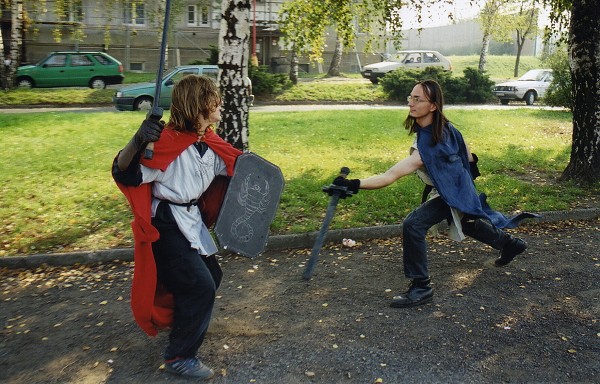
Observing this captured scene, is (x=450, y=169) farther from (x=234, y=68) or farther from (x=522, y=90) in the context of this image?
(x=522, y=90)

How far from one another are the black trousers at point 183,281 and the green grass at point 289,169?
3.09 metres

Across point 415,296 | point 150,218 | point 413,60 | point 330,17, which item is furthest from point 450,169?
point 413,60

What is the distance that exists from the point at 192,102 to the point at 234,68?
410cm

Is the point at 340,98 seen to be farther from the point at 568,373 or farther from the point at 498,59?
the point at 498,59

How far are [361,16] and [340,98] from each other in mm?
15266

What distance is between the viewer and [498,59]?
51.2 metres

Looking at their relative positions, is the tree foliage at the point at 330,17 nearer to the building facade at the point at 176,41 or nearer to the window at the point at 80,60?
the window at the point at 80,60

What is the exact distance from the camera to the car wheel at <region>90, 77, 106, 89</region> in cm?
2631

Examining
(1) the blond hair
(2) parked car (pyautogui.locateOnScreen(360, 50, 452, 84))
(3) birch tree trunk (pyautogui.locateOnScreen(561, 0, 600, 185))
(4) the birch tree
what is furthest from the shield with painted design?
(2) parked car (pyautogui.locateOnScreen(360, 50, 452, 84))

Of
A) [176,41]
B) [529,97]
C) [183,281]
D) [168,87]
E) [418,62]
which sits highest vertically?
[176,41]

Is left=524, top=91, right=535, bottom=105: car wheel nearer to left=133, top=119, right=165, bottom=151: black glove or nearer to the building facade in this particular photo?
the building facade

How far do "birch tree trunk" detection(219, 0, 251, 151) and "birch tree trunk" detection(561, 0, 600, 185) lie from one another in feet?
15.2

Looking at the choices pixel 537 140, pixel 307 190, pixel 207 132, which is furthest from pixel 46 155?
pixel 537 140

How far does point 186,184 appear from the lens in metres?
3.94
